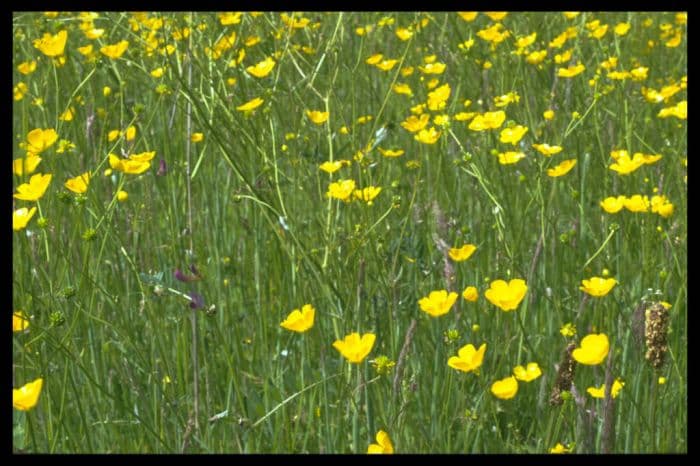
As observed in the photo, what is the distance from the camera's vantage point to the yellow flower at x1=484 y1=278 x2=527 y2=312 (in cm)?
130

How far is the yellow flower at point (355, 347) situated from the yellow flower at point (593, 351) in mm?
255

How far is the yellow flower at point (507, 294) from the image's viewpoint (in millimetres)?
1304

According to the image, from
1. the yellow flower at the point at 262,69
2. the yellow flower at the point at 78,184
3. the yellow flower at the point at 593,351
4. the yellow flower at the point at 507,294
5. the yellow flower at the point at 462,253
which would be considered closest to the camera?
the yellow flower at the point at 593,351

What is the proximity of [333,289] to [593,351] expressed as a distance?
46cm

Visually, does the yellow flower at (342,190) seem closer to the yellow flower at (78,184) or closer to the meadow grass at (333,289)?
the meadow grass at (333,289)

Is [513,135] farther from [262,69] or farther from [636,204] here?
[262,69]

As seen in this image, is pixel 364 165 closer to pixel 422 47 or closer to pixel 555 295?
pixel 555 295

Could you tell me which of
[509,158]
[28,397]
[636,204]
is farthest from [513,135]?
[28,397]

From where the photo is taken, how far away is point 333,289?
58.4 inches

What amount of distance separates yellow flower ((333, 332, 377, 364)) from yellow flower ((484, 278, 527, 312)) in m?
0.20

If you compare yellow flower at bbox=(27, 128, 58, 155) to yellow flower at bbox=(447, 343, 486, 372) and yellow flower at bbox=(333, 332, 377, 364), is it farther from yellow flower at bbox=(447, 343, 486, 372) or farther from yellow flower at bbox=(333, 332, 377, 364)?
yellow flower at bbox=(447, 343, 486, 372)

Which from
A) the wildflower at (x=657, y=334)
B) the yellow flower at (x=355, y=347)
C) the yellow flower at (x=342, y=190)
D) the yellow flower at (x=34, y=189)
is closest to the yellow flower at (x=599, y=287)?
the wildflower at (x=657, y=334)

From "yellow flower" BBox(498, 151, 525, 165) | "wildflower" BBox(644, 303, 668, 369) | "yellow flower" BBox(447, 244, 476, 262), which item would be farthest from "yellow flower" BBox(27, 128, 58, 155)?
"wildflower" BBox(644, 303, 668, 369)

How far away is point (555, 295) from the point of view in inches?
72.1
